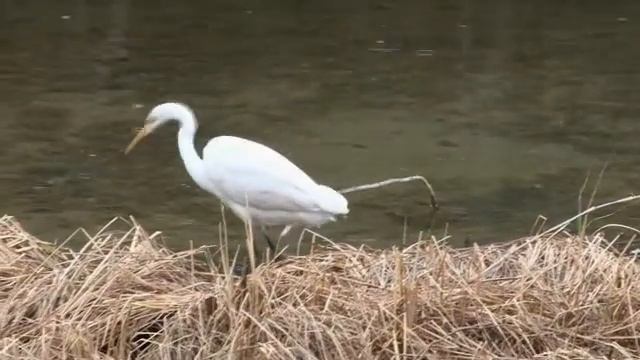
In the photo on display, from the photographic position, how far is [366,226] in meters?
4.96

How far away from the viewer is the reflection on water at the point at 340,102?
5297 millimetres

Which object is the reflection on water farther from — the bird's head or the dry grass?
the dry grass

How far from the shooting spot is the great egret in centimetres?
414

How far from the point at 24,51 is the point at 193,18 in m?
1.97

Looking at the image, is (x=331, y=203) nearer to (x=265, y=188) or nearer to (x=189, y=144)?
(x=265, y=188)

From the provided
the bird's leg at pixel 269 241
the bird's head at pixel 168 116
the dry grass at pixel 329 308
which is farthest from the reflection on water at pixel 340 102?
the dry grass at pixel 329 308

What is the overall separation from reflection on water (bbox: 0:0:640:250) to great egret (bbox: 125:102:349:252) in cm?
55

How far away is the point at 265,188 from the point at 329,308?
1.20 meters

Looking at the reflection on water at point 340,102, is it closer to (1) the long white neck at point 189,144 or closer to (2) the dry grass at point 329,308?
(1) the long white neck at point 189,144

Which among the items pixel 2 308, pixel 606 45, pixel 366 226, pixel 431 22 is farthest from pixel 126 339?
pixel 431 22

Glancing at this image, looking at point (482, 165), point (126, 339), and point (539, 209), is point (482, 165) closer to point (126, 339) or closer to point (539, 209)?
point (539, 209)

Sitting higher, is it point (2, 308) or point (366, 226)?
point (2, 308)

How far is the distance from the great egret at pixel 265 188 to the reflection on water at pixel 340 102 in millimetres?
553

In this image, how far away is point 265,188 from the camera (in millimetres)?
4160
